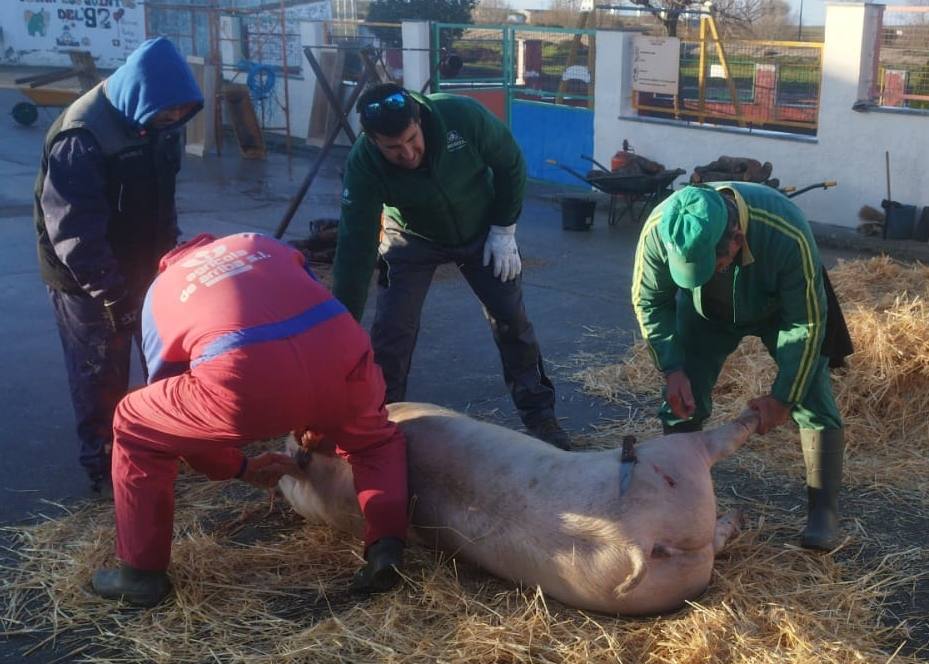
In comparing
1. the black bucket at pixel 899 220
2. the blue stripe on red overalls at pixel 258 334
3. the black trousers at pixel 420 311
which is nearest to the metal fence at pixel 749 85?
the black bucket at pixel 899 220

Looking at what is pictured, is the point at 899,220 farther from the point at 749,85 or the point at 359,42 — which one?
the point at 359,42

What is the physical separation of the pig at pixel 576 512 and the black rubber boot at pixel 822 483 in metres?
0.41

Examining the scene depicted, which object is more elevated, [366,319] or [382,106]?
[382,106]

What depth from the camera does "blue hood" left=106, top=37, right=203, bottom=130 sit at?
14.4ft

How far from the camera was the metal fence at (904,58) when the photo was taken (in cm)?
1152

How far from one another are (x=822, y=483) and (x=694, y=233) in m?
1.26

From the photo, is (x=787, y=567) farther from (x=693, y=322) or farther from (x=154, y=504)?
(x=154, y=504)

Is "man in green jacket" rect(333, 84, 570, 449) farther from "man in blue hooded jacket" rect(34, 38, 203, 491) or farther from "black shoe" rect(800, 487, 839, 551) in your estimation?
"black shoe" rect(800, 487, 839, 551)

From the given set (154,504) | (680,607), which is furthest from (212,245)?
(680,607)

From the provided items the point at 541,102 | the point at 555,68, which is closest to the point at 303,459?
the point at 541,102

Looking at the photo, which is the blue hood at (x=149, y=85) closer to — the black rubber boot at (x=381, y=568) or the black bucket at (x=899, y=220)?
the black rubber boot at (x=381, y=568)

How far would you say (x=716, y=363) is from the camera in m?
4.23

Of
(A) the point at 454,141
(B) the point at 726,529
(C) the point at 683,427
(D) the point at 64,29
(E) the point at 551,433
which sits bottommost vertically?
(E) the point at 551,433

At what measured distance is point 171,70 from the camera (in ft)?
14.6
